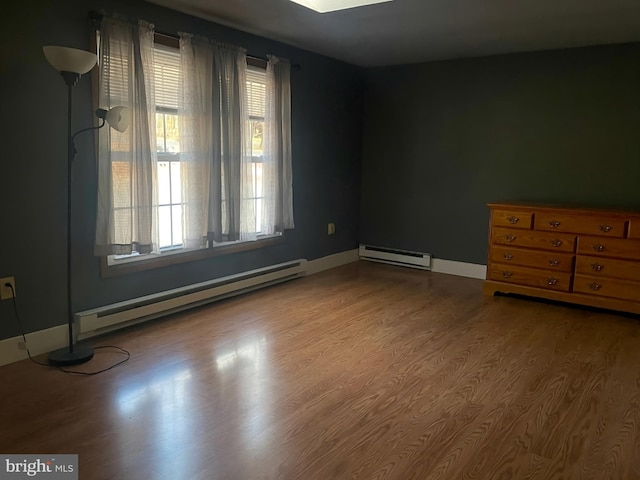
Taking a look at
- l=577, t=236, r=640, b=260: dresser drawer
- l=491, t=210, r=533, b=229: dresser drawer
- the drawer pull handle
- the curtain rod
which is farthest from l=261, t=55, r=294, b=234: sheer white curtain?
the drawer pull handle

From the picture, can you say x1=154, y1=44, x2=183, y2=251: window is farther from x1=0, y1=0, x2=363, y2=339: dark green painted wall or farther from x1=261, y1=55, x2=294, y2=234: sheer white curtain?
x1=261, y1=55, x2=294, y2=234: sheer white curtain

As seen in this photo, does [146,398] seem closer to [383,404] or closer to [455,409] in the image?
[383,404]

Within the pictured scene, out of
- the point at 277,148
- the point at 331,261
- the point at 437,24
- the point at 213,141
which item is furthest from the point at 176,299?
the point at 437,24

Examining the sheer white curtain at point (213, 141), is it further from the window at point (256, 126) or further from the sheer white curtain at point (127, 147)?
the sheer white curtain at point (127, 147)

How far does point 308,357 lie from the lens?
303cm

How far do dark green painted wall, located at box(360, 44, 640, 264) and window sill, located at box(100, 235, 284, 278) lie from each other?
170cm

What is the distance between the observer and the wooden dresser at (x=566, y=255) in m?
3.88

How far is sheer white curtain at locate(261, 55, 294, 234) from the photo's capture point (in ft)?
14.1

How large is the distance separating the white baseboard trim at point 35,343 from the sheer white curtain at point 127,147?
1.78 ft

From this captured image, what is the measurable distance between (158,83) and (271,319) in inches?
71.2

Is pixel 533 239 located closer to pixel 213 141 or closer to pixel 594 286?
pixel 594 286

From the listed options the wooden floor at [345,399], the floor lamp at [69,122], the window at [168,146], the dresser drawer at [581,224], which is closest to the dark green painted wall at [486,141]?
Answer: the dresser drawer at [581,224]

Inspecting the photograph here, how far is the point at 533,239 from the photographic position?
425cm

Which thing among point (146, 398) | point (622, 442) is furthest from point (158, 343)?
point (622, 442)
